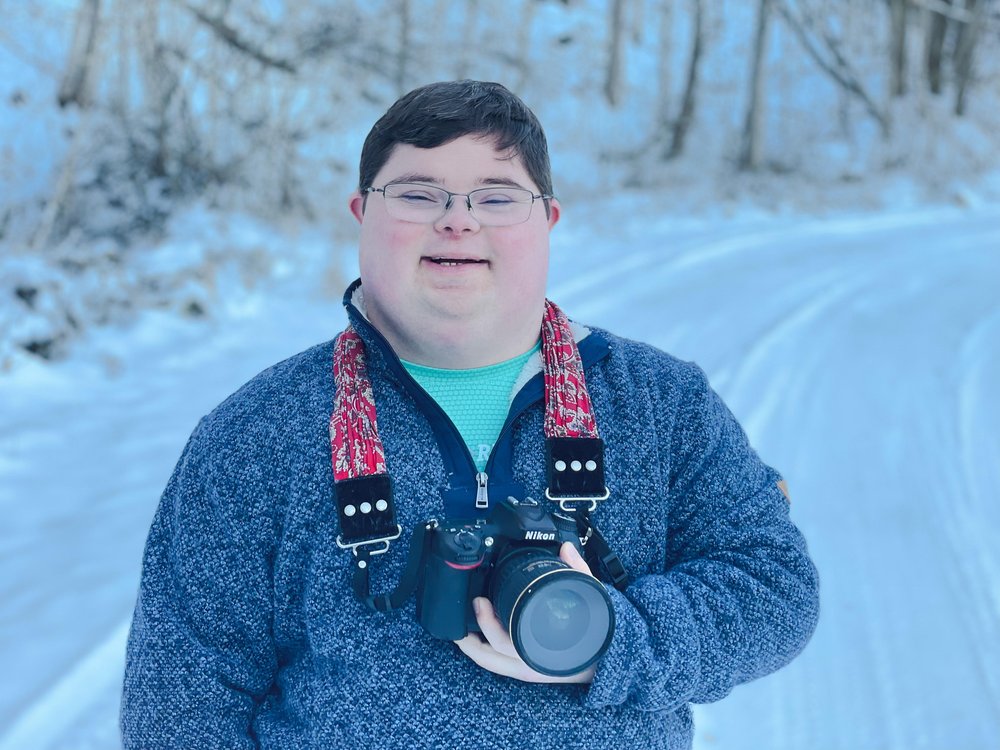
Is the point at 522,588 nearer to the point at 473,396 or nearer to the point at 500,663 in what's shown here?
the point at 500,663

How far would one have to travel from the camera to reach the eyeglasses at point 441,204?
1.19 meters

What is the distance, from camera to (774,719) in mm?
2080

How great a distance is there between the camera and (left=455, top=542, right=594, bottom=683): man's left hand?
3.50 feet

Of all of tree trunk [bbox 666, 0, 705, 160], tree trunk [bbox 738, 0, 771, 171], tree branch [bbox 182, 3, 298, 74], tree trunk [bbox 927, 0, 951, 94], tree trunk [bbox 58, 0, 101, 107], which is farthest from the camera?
tree trunk [bbox 927, 0, 951, 94]

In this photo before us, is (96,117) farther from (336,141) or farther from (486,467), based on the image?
(486,467)

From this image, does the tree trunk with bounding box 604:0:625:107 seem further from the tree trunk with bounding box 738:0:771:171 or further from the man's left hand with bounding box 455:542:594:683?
the man's left hand with bounding box 455:542:594:683

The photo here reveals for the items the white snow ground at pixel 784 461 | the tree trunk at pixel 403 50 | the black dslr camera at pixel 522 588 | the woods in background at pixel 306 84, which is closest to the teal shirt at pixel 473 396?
the black dslr camera at pixel 522 588

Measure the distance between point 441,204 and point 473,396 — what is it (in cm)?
28

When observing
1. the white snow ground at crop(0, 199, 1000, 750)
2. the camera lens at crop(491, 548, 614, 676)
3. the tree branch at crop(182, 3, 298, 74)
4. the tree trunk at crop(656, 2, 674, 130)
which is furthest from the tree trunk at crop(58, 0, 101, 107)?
the tree trunk at crop(656, 2, 674, 130)

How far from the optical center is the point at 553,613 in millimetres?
1019

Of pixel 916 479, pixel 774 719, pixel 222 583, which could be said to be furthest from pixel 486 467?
pixel 916 479

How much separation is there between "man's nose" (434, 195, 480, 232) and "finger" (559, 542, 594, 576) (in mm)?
424

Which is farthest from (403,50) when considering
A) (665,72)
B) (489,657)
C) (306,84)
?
(489,657)

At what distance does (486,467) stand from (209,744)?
51 cm
